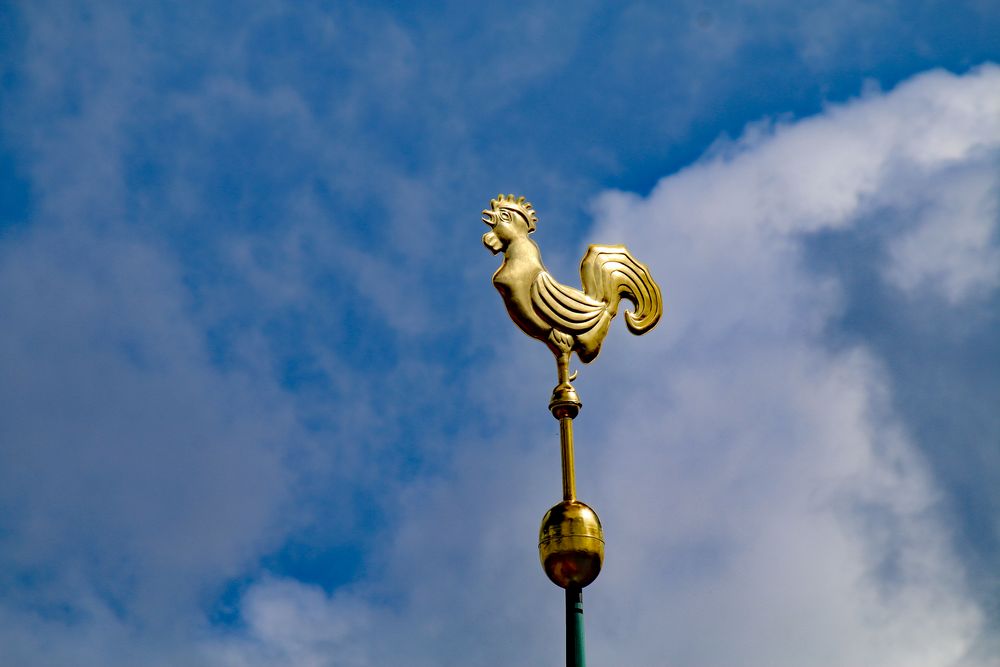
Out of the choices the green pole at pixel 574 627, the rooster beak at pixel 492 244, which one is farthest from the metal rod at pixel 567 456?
the rooster beak at pixel 492 244


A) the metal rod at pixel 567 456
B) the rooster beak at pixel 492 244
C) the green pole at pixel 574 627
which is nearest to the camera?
the green pole at pixel 574 627

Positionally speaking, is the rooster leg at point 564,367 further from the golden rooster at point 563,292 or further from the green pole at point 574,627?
the green pole at point 574,627

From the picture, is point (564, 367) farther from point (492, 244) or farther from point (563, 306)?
point (492, 244)

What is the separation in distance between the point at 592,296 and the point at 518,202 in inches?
38.7

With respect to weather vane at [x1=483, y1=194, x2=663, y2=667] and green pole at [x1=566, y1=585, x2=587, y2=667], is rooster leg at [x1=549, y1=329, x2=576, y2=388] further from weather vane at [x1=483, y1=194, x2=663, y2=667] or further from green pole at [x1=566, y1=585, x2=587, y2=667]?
green pole at [x1=566, y1=585, x2=587, y2=667]

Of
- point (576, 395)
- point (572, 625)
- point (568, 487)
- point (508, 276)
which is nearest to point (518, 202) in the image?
point (508, 276)

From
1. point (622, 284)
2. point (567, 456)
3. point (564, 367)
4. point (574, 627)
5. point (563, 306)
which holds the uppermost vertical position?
point (622, 284)

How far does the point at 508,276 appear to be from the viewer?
9383mm

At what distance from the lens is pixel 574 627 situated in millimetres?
8250

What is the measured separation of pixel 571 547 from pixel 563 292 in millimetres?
2050

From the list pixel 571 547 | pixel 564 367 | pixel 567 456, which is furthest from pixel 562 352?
pixel 571 547

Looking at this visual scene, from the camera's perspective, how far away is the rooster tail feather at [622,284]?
9.76 metres

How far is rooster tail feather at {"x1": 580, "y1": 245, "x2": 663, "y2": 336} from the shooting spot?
976 centimetres

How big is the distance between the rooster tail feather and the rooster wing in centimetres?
17
